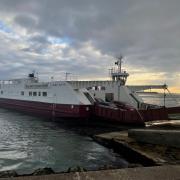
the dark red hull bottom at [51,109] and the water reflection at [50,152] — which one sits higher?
the dark red hull bottom at [51,109]

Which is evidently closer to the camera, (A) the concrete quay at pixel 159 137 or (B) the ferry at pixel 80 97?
(A) the concrete quay at pixel 159 137

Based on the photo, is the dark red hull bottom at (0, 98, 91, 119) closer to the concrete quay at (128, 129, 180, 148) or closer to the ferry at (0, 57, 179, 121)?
the ferry at (0, 57, 179, 121)

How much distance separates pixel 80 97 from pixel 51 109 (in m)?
5.96

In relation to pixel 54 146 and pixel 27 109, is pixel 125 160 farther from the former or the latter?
pixel 27 109

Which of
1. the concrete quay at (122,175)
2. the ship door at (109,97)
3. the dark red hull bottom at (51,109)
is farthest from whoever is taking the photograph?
the ship door at (109,97)

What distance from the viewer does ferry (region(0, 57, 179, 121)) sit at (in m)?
29.2

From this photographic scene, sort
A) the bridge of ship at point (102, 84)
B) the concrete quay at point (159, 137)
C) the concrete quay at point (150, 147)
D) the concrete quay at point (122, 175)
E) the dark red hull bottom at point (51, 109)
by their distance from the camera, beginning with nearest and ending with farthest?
A: the concrete quay at point (122, 175) → the concrete quay at point (150, 147) → the concrete quay at point (159, 137) → the dark red hull bottom at point (51, 109) → the bridge of ship at point (102, 84)

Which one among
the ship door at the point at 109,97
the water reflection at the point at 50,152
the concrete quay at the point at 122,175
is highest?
the ship door at the point at 109,97

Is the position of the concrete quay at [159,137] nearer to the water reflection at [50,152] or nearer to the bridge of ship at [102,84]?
the water reflection at [50,152]

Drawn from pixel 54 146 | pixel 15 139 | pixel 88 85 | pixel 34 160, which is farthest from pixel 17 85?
pixel 34 160

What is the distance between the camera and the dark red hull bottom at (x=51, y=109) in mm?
28656

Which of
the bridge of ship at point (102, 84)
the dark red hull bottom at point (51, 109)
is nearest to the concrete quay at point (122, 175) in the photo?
the dark red hull bottom at point (51, 109)

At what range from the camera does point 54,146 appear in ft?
58.6

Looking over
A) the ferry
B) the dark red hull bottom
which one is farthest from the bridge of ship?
the dark red hull bottom
